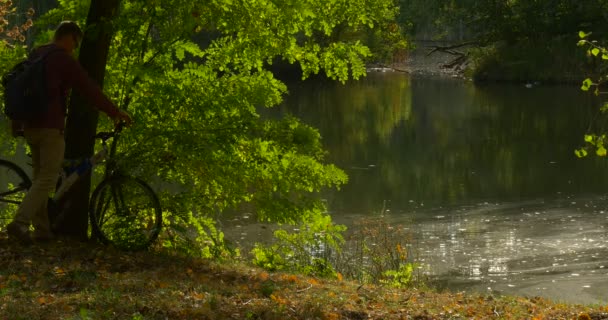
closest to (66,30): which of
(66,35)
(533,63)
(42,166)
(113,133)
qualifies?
(66,35)

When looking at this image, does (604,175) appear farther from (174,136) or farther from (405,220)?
(174,136)

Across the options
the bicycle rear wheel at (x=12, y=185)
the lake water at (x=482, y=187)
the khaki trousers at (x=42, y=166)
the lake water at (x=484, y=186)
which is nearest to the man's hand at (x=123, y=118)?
the khaki trousers at (x=42, y=166)

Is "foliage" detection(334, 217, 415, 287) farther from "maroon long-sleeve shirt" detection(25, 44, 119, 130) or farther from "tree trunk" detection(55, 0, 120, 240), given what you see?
"maroon long-sleeve shirt" detection(25, 44, 119, 130)

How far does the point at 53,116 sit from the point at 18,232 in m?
1.07

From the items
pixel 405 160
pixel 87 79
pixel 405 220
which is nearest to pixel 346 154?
pixel 405 160

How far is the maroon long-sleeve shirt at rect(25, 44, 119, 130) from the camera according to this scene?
8.22 meters

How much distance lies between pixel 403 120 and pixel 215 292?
29598mm

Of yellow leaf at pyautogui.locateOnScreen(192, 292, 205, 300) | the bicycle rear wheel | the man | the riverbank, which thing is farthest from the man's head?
the riverbank

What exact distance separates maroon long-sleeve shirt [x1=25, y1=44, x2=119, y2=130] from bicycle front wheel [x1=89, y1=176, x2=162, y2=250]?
36.7 inches

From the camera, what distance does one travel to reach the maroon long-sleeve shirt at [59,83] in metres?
8.22

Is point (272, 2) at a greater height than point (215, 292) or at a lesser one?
greater

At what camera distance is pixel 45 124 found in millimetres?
8234

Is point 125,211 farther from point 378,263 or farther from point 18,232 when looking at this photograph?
point 378,263

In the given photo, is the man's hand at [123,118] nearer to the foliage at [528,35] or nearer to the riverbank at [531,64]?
the riverbank at [531,64]
